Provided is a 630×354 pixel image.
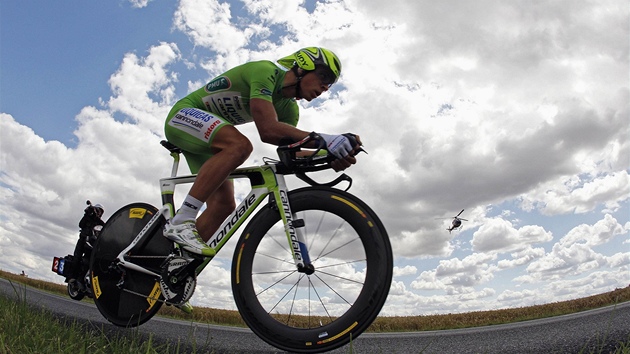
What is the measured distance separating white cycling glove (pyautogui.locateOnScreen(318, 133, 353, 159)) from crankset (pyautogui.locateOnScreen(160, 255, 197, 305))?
59.5 inches

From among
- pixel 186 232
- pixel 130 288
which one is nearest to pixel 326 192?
pixel 186 232

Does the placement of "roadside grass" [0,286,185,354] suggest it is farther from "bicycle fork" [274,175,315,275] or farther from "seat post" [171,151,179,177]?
"seat post" [171,151,179,177]

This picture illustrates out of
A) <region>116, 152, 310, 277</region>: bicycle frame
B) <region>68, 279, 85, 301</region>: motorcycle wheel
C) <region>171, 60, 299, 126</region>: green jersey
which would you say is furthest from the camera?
<region>68, 279, 85, 301</region>: motorcycle wheel

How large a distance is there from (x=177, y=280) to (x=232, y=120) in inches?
60.5

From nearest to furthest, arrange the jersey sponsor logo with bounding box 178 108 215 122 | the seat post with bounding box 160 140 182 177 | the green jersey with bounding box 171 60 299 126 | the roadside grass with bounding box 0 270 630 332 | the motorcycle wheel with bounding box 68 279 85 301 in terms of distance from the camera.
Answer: the green jersey with bounding box 171 60 299 126
the jersey sponsor logo with bounding box 178 108 215 122
the seat post with bounding box 160 140 182 177
the motorcycle wheel with bounding box 68 279 85 301
the roadside grass with bounding box 0 270 630 332

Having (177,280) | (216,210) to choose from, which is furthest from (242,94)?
(177,280)

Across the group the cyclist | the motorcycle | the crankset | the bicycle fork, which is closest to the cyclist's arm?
the cyclist

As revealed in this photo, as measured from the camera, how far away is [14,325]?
324cm

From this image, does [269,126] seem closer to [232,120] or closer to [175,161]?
[232,120]

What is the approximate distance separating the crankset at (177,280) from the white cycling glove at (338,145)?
1513mm

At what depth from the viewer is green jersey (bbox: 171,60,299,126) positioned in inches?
131

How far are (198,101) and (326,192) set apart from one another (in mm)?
1643

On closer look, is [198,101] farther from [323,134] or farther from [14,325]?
[14,325]

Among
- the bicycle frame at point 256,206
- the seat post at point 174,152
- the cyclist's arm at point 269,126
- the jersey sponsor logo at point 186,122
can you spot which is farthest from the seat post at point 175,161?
the cyclist's arm at point 269,126
